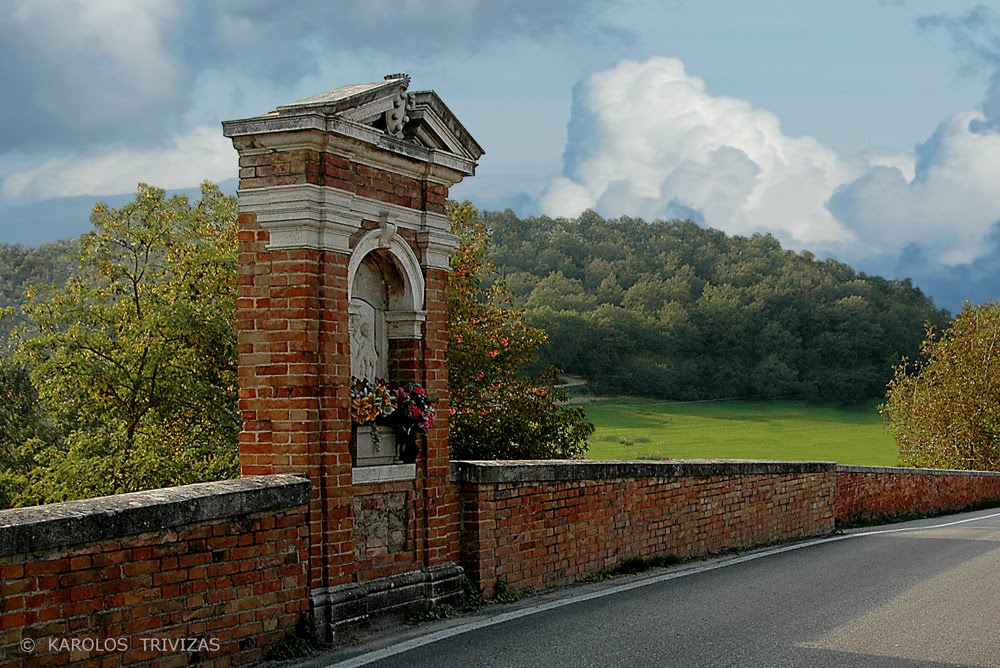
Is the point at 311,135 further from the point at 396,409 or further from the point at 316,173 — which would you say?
the point at 396,409

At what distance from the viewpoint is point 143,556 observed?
6.30 m

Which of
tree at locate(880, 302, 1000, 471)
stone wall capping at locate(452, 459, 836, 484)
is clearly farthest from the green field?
stone wall capping at locate(452, 459, 836, 484)

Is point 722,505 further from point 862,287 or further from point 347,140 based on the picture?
point 862,287

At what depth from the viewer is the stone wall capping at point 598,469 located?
9414 millimetres

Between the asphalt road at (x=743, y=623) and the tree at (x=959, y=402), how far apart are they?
77.2ft

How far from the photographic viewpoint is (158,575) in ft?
21.0

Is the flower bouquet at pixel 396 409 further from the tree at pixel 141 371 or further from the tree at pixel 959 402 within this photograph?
the tree at pixel 959 402

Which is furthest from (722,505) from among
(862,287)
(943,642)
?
(862,287)

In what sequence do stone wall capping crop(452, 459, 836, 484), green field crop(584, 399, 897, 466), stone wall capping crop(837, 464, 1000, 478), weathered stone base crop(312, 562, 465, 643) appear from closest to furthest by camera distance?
1. weathered stone base crop(312, 562, 465, 643)
2. stone wall capping crop(452, 459, 836, 484)
3. stone wall capping crop(837, 464, 1000, 478)
4. green field crop(584, 399, 897, 466)

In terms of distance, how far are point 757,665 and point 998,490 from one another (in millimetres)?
24321

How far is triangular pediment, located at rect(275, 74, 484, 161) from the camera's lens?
8.10 meters

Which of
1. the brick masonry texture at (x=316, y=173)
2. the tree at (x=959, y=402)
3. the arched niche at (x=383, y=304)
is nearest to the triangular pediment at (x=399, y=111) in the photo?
the brick masonry texture at (x=316, y=173)

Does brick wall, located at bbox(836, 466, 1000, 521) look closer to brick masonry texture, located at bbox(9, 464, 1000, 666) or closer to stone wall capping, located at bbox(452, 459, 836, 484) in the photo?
stone wall capping, located at bbox(452, 459, 836, 484)

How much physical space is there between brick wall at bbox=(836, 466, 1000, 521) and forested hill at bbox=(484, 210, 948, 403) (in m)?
34.9
